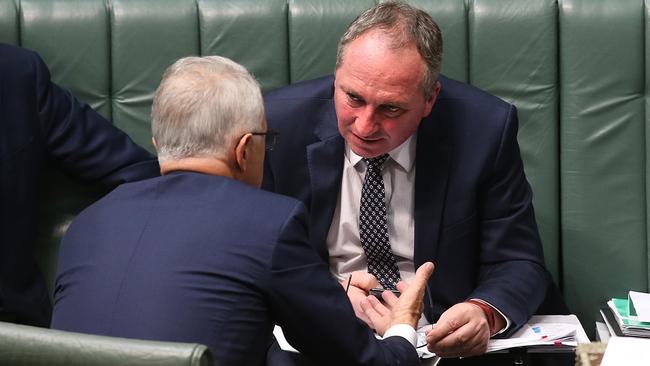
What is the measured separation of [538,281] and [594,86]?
0.64 m

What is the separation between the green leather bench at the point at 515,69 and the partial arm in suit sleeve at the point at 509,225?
335 mm

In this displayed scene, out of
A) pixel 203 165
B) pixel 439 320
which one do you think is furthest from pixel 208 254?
pixel 439 320

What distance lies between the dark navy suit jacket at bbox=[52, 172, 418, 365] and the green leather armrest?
9.9 inches

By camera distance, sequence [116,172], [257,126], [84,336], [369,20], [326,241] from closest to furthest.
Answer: [84,336]
[257,126]
[369,20]
[326,241]
[116,172]

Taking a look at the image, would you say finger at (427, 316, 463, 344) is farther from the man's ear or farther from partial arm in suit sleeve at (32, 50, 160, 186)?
partial arm in suit sleeve at (32, 50, 160, 186)

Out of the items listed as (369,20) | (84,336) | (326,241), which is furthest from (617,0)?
(84,336)

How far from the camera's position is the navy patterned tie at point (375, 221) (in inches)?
110

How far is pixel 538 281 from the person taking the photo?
2775 mm

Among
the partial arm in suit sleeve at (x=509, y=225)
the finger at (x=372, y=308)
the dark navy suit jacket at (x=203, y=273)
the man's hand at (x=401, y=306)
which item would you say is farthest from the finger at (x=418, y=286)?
the partial arm in suit sleeve at (x=509, y=225)

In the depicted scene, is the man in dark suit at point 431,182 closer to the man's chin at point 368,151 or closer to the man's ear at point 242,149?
the man's chin at point 368,151

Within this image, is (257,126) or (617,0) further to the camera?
(617,0)

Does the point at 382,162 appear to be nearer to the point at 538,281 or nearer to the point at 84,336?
the point at 538,281

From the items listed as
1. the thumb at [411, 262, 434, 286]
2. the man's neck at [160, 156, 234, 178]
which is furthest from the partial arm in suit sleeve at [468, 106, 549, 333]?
the man's neck at [160, 156, 234, 178]

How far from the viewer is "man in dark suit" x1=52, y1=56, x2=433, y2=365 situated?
188 centimetres
